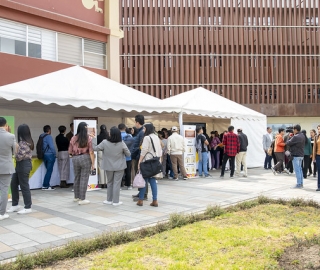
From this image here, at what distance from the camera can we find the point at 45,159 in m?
9.73

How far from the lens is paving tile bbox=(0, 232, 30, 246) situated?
4.86 metres

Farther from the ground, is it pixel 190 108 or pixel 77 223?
pixel 190 108

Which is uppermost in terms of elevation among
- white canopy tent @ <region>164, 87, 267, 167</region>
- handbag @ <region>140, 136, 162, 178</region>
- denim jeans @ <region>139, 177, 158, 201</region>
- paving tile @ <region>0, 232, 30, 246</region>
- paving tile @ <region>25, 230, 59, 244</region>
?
white canopy tent @ <region>164, 87, 267, 167</region>

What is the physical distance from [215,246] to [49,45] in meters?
12.0

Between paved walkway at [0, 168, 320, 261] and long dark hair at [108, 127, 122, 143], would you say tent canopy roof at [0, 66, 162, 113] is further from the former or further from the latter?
paved walkway at [0, 168, 320, 261]

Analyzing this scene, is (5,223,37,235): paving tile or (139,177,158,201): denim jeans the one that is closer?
(5,223,37,235): paving tile

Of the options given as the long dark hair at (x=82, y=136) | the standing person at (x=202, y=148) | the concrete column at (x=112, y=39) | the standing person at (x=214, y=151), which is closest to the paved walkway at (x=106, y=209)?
the standing person at (x=202, y=148)

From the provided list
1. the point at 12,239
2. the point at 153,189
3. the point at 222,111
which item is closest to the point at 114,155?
the point at 153,189

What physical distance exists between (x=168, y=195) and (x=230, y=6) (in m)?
26.1

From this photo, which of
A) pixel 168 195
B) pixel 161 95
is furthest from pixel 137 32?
pixel 168 195

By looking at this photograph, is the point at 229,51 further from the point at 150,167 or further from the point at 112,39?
the point at 150,167

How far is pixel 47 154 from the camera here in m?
9.68

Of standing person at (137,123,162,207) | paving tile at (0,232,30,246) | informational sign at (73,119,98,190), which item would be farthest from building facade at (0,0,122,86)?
paving tile at (0,232,30,246)

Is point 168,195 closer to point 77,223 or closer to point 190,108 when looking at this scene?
point 77,223
